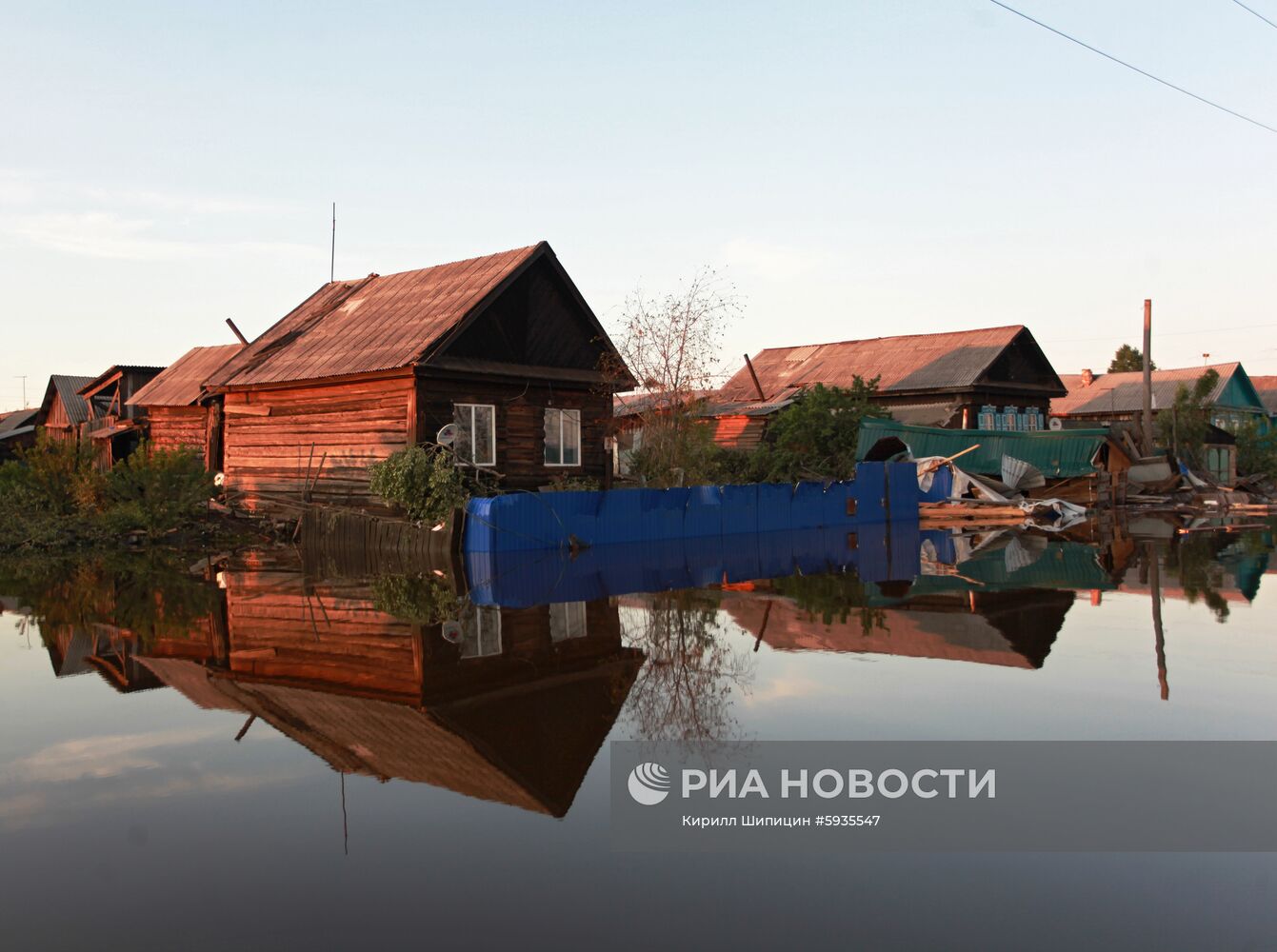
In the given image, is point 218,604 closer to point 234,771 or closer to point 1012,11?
point 234,771

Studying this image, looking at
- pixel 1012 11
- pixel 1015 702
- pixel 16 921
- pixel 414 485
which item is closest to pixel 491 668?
pixel 1015 702

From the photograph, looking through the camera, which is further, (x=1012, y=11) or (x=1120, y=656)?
(x=1012, y=11)

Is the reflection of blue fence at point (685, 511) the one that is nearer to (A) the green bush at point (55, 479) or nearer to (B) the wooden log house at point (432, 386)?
(B) the wooden log house at point (432, 386)

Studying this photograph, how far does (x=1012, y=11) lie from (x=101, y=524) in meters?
20.8

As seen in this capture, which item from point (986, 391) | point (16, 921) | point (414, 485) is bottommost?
point (16, 921)

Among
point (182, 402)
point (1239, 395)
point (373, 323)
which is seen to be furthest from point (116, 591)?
point (1239, 395)

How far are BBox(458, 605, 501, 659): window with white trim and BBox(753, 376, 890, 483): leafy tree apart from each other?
71.7 feet

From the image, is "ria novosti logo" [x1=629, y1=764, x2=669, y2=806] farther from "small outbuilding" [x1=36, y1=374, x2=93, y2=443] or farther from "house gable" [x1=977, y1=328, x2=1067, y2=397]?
"small outbuilding" [x1=36, y1=374, x2=93, y2=443]

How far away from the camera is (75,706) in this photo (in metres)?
8.52

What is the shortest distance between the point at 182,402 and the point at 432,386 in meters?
15.3

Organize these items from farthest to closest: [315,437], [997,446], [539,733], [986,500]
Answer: [997,446] < [986,500] < [315,437] < [539,733]

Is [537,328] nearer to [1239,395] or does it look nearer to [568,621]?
[568,621]

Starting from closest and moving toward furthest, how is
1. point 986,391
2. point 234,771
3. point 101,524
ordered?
point 234,771 → point 101,524 → point 986,391

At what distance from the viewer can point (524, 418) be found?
2486 centimetres
